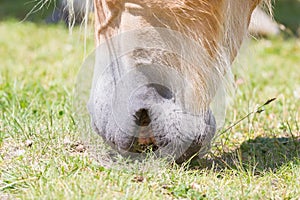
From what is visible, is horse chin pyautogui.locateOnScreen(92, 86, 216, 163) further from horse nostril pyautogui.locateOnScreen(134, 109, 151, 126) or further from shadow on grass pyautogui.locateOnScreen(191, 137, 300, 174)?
shadow on grass pyautogui.locateOnScreen(191, 137, 300, 174)

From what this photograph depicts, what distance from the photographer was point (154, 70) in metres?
2.24

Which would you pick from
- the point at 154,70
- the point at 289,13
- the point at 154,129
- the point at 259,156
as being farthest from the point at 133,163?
the point at 289,13

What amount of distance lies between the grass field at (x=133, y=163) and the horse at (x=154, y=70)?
0.49ft

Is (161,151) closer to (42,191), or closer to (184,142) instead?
(184,142)

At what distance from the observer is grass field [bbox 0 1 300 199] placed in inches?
89.4

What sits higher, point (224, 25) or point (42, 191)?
point (224, 25)

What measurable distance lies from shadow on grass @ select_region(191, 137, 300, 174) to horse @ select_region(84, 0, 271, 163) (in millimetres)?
339

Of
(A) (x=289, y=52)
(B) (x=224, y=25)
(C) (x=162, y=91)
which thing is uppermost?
(B) (x=224, y=25)

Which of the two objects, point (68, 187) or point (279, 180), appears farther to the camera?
point (279, 180)

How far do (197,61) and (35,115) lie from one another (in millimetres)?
1242

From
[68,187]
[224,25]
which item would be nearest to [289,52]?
[224,25]

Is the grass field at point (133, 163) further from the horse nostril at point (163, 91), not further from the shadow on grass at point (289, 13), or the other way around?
the shadow on grass at point (289, 13)

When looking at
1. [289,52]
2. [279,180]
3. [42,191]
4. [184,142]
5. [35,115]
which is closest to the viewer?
[42,191]

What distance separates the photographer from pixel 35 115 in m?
3.23
